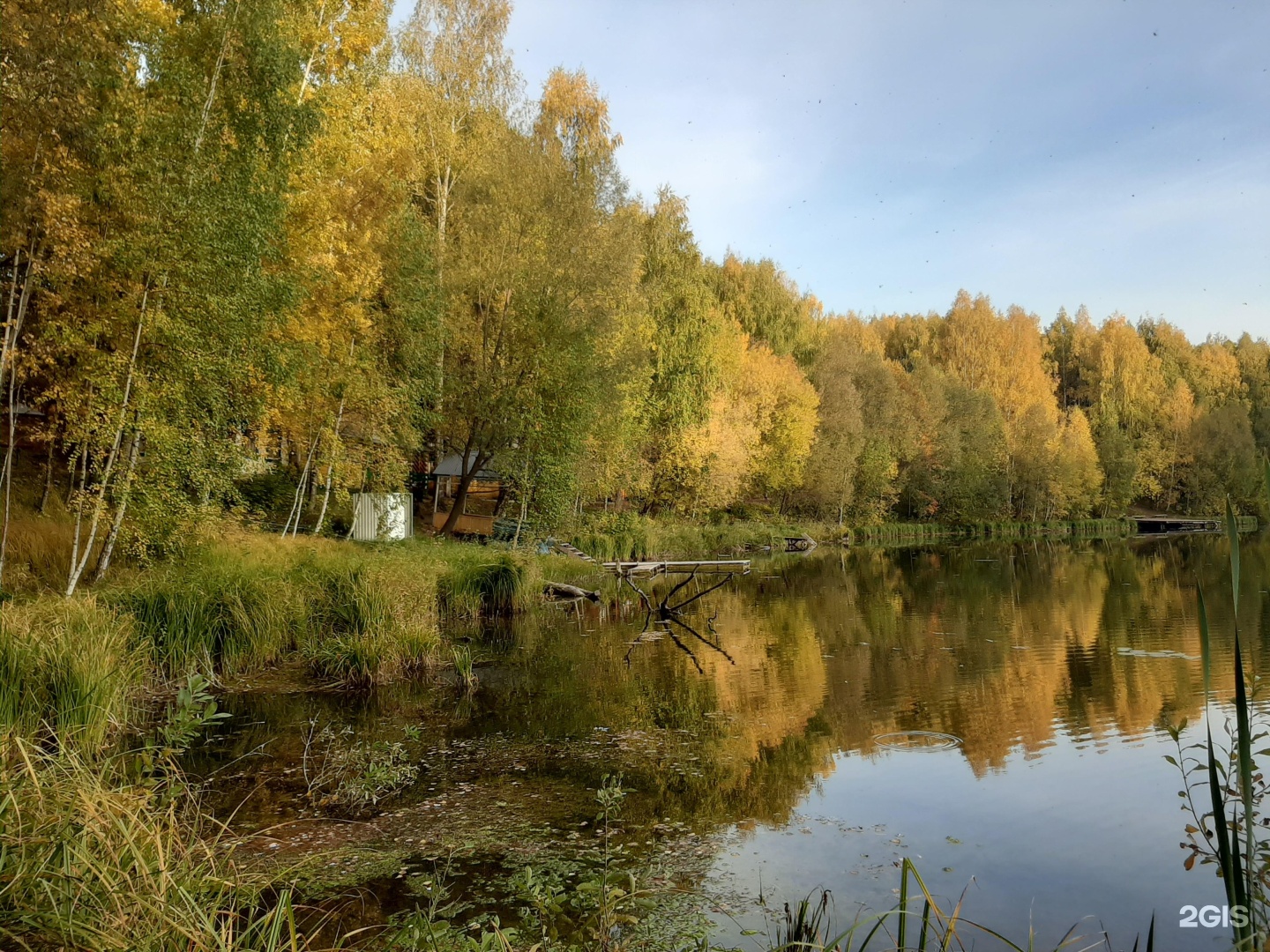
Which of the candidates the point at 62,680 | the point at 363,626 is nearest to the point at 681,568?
the point at 363,626

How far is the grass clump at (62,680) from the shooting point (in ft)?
21.8

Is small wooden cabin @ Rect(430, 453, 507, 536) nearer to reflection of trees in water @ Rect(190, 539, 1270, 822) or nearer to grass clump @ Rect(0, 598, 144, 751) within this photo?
reflection of trees in water @ Rect(190, 539, 1270, 822)

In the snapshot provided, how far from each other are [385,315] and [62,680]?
14439 millimetres

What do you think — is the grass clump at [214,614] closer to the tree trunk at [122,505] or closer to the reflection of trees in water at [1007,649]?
the tree trunk at [122,505]

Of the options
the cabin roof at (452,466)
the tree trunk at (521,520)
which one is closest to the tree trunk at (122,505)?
the tree trunk at (521,520)

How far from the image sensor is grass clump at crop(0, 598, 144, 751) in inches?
261

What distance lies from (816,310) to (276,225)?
1879 inches

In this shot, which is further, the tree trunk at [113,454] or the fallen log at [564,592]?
the fallen log at [564,592]

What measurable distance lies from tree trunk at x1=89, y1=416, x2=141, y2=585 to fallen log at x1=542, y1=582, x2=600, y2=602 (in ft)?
33.7

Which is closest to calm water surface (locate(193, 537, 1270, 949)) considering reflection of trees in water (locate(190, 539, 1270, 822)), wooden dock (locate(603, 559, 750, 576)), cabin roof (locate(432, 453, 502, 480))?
reflection of trees in water (locate(190, 539, 1270, 822))

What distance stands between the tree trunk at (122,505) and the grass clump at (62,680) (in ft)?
10.8

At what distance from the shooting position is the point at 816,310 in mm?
57031

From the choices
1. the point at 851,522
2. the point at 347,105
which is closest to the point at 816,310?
the point at 851,522

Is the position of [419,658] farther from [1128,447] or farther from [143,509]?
[1128,447]
